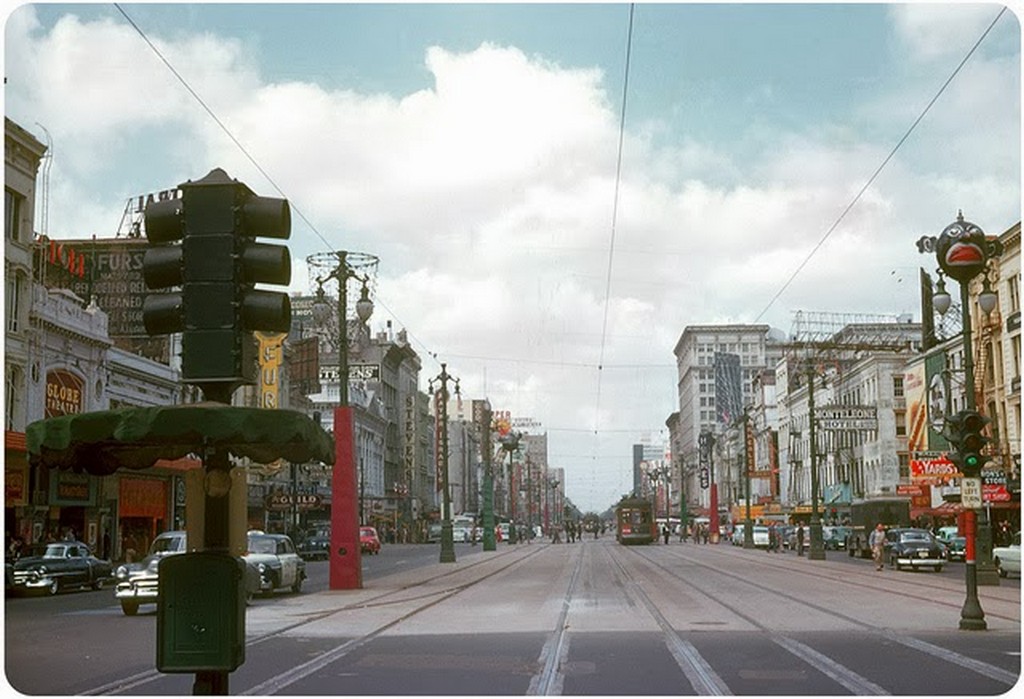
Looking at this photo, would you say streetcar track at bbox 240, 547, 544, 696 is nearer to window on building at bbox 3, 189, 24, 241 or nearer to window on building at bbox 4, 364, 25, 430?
window on building at bbox 4, 364, 25, 430

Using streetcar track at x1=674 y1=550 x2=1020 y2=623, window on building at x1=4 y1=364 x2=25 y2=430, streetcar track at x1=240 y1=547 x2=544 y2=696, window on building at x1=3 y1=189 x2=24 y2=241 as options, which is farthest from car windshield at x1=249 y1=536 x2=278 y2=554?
window on building at x1=3 y1=189 x2=24 y2=241

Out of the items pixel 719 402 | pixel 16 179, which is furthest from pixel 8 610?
pixel 719 402

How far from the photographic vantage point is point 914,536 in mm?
44656

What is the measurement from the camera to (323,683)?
13.2 meters

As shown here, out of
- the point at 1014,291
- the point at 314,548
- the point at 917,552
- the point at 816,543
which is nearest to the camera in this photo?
the point at 917,552

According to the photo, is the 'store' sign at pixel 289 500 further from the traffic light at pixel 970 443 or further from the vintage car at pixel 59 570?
the traffic light at pixel 970 443

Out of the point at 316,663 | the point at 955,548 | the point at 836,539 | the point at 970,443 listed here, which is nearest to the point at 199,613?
the point at 316,663

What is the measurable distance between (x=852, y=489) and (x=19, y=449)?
66.2m

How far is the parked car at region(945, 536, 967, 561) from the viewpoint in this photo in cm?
5200

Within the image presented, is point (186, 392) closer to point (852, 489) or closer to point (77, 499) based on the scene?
point (77, 499)

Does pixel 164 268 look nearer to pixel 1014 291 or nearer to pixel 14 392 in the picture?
pixel 14 392

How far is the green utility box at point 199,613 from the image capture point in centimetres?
841

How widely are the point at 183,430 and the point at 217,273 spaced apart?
3.75ft

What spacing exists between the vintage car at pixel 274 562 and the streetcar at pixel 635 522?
64718 mm
